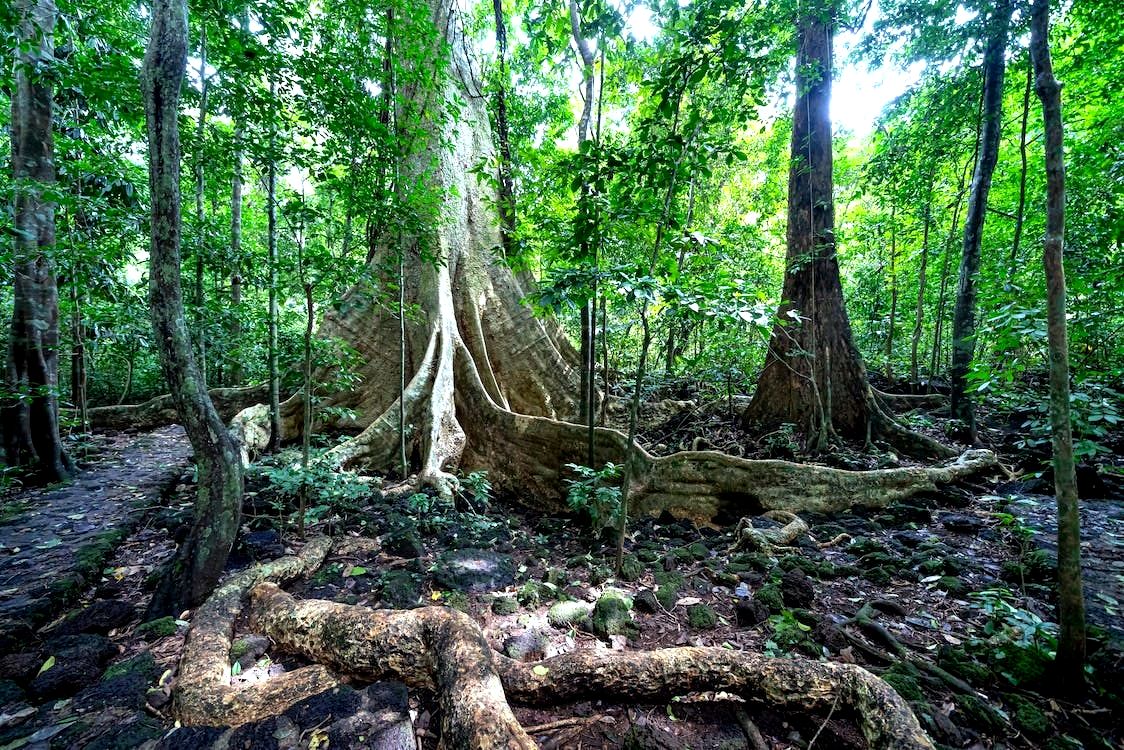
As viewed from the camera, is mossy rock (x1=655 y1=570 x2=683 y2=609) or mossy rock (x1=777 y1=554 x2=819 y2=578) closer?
mossy rock (x1=655 y1=570 x2=683 y2=609)

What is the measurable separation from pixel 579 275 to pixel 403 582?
8.57 feet

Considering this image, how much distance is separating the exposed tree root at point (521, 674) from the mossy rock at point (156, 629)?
0.60 metres

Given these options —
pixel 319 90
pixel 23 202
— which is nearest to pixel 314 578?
pixel 319 90

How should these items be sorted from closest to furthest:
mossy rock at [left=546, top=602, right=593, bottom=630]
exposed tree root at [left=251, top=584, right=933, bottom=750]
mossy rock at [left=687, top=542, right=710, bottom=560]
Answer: exposed tree root at [left=251, top=584, right=933, bottom=750], mossy rock at [left=546, top=602, right=593, bottom=630], mossy rock at [left=687, top=542, right=710, bottom=560]

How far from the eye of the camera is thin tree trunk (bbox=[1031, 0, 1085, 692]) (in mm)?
2076

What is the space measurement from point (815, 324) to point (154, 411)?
42.6ft

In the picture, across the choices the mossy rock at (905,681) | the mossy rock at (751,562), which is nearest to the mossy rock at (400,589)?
the mossy rock at (751,562)

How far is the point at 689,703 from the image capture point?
7.22ft

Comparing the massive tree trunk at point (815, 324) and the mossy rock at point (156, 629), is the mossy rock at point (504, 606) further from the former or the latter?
the massive tree trunk at point (815, 324)

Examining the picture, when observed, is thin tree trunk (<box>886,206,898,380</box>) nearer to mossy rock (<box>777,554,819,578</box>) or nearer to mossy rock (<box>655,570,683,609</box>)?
mossy rock (<box>777,554,819,578</box>)

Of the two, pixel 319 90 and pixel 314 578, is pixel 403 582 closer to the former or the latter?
pixel 314 578

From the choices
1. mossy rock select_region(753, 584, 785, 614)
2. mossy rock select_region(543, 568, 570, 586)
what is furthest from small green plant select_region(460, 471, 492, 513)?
mossy rock select_region(753, 584, 785, 614)

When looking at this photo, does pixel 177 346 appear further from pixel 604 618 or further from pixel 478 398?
pixel 478 398

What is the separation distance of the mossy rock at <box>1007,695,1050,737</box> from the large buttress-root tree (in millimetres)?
2717
